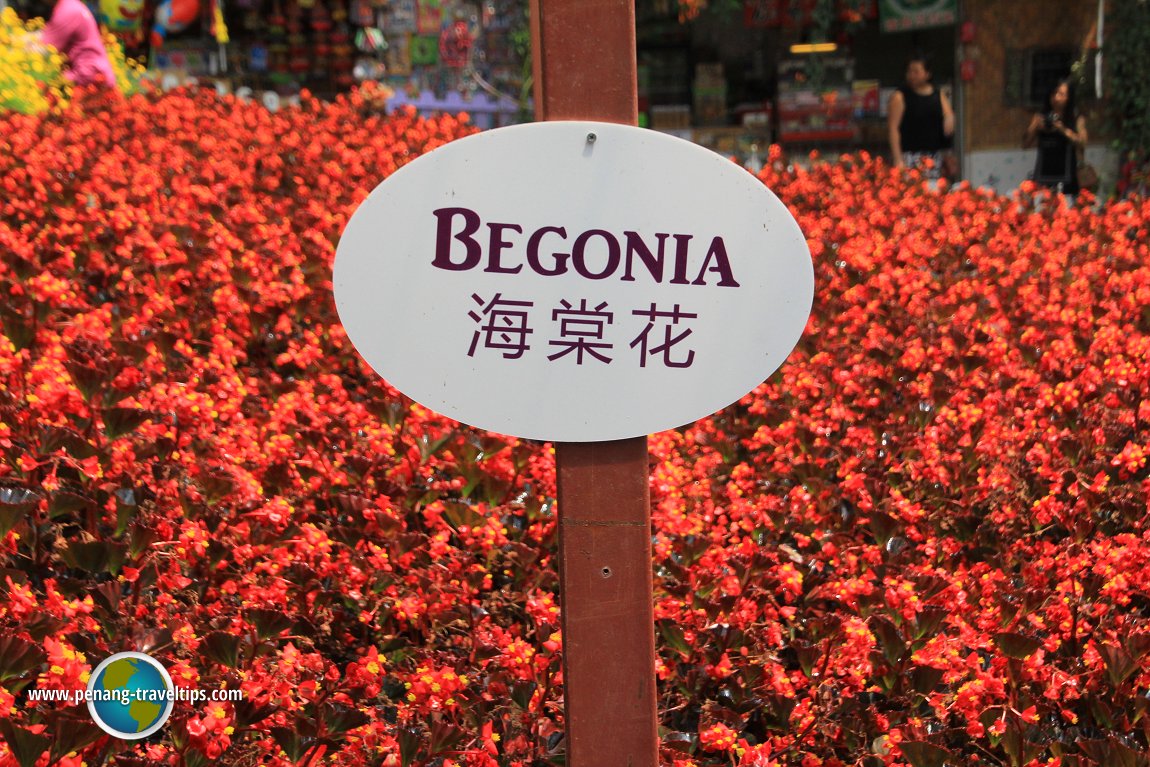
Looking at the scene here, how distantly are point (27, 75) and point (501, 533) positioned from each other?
19.8 feet

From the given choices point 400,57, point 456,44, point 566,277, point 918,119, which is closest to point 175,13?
point 400,57

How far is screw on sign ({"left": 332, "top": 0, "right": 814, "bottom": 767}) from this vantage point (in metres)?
1.73

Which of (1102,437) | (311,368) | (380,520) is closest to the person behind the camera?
(380,520)

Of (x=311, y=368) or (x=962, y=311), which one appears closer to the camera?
(x=311, y=368)

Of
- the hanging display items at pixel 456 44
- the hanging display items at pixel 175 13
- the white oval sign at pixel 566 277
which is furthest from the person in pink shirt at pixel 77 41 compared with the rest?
the white oval sign at pixel 566 277

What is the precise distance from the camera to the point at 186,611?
2639 millimetres

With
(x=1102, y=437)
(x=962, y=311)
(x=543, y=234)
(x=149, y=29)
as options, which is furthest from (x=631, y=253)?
(x=149, y=29)

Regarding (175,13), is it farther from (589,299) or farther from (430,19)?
(589,299)

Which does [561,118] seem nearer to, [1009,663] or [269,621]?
[269,621]

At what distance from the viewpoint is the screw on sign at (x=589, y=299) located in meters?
1.73

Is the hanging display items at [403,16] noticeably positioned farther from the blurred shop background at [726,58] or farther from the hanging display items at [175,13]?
the hanging display items at [175,13]

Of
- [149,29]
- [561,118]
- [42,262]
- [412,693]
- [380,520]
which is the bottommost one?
[412,693]

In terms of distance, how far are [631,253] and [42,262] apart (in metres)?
3.27

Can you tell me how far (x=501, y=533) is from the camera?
115 inches
